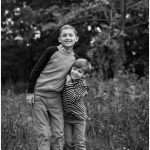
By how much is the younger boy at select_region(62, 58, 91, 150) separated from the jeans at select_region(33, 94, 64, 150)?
9 cm

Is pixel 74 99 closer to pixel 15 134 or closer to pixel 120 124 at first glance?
pixel 15 134

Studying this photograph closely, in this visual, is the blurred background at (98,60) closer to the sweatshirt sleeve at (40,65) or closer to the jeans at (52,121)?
the jeans at (52,121)

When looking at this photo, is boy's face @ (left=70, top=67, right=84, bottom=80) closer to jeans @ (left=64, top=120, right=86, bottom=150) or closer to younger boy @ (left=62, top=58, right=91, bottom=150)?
younger boy @ (left=62, top=58, right=91, bottom=150)

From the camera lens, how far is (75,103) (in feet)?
12.0

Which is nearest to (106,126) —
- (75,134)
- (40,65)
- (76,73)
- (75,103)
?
(75,134)

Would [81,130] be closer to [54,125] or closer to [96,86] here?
[54,125]

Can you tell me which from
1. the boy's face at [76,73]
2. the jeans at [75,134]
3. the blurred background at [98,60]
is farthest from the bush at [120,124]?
the boy's face at [76,73]

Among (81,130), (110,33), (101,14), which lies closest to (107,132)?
(81,130)

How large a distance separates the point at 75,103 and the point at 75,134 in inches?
13.6

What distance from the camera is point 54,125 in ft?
12.2

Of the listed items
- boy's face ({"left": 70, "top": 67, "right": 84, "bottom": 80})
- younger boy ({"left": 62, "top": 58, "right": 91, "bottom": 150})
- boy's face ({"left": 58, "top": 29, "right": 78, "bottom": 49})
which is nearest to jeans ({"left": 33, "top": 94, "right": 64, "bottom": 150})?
younger boy ({"left": 62, "top": 58, "right": 91, "bottom": 150})

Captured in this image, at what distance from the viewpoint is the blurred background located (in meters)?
4.38

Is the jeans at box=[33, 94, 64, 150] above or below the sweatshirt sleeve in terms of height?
below

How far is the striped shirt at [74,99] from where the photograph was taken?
11.9 feet
